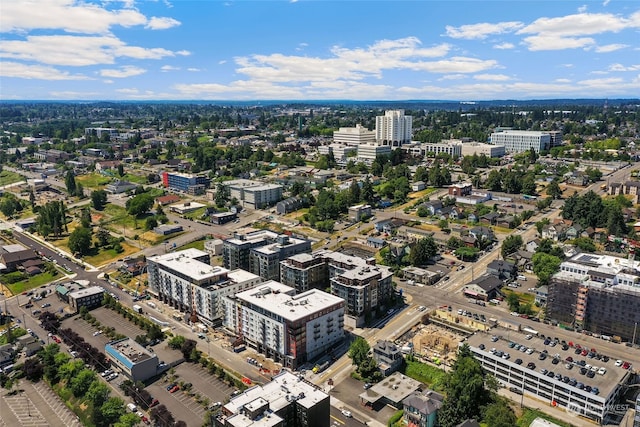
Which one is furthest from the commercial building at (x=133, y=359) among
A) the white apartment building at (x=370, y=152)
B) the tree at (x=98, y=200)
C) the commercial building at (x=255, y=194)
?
the white apartment building at (x=370, y=152)

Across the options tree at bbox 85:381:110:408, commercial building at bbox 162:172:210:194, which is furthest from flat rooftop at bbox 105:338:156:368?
commercial building at bbox 162:172:210:194

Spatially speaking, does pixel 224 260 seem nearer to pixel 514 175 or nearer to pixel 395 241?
pixel 395 241

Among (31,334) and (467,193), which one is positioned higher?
(467,193)

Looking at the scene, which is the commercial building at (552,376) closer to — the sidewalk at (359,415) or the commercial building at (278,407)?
the sidewalk at (359,415)

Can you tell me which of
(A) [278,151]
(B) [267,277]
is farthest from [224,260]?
(A) [278,151]

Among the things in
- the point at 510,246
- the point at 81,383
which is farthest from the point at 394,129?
the point at 81,383

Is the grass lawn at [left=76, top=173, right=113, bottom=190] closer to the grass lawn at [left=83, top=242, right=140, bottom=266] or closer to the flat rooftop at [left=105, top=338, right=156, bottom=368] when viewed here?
the grass lawn at [left=83, top=242, right=140, bottom=266]
